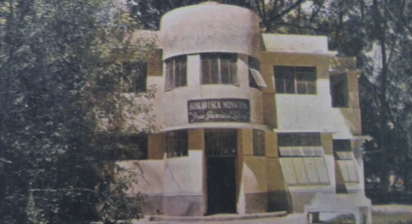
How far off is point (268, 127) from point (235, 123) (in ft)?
7.73

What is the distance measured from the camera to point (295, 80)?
68.7 ft

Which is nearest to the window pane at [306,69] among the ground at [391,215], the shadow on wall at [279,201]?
the shadow on wall at [279,201]

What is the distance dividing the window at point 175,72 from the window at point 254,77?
8.86 ft

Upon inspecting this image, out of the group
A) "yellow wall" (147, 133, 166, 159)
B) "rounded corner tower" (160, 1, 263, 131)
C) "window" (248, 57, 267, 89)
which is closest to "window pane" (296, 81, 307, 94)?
"window" (248, 57, 267, 89)

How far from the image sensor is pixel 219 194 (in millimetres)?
18625

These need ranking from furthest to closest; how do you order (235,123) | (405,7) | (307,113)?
1. (405,7)
2. (307,113)
3. (235,123)

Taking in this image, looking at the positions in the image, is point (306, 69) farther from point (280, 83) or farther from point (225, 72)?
point (225, 72)

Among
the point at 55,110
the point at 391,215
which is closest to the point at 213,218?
the point at 55,110

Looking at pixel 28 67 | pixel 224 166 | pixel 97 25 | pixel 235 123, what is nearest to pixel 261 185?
pixel 224 166

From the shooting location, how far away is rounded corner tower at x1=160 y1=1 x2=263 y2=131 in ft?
58.9

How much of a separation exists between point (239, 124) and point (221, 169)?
216 centimetres

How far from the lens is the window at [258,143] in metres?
19.4

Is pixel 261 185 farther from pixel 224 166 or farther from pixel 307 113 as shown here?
pixel 307 113

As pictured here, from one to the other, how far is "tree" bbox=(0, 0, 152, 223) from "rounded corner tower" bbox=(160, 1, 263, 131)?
19.3 feet
